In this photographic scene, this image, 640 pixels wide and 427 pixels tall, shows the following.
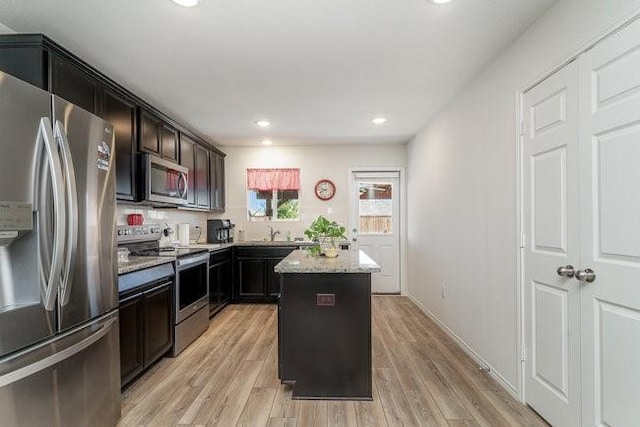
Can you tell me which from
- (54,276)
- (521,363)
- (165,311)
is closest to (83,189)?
(54,276)

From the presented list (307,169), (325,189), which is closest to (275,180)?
(307,169)

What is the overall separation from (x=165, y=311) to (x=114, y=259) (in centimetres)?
110

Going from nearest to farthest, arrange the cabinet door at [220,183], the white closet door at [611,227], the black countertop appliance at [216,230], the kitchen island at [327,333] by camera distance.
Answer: the white closet door at [611,227], the kitchen island at [327,333], the black countertop appliance at [216,230], the cabinet door at [220,183]

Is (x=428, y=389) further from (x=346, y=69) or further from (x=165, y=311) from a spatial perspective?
(x=346, y=69)

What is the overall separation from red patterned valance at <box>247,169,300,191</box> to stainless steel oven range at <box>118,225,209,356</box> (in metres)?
1.88

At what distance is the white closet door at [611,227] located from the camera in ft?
4.73

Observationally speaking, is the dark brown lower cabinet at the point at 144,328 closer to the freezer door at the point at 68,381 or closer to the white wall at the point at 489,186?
the freezer door at the point at 68,381

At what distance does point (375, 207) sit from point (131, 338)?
13.3 feet

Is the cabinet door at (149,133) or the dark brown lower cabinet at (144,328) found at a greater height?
the cabinet door at (149,133)

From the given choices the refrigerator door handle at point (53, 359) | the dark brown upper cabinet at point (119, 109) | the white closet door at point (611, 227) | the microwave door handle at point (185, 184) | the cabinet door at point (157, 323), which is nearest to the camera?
the refrigerator door handle at point (53, 359)

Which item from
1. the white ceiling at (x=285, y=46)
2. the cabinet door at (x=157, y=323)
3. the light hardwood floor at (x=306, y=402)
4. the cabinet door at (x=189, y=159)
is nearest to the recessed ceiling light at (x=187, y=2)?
the white ceiling at (x=285, y=46)

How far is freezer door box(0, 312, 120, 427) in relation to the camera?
1325mm

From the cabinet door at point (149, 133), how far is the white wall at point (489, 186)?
299cm

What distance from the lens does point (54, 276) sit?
58.4 inches
